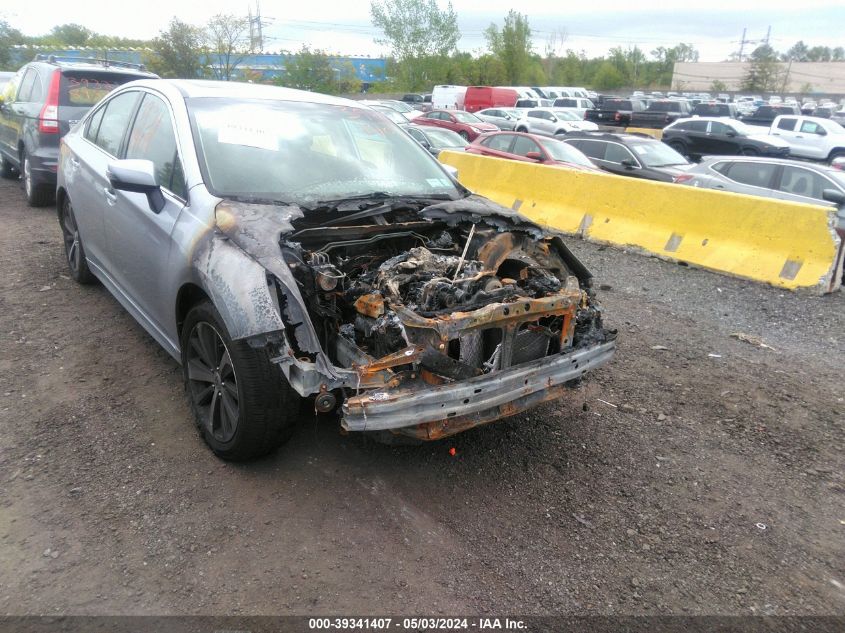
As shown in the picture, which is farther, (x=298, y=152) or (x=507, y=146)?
(x=507, y=146)

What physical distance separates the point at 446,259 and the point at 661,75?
89259 millimetres

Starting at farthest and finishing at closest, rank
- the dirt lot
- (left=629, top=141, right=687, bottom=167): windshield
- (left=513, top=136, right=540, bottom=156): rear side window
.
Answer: (left=629, top=141, right=687, bottom=167): windshield < (left=513, top=136, right=540, bottom=156): rear side window < the dirt lot

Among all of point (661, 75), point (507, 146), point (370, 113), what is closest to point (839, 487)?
point (370, 113)

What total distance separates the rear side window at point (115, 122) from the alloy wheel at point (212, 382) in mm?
1959

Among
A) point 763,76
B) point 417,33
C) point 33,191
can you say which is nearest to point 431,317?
point 33,191

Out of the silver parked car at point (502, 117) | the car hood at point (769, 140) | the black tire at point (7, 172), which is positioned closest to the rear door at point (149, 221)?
the black tire at point (7, 172)

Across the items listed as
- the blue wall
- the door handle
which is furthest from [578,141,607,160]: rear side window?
the blue wall

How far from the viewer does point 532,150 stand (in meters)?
12.2

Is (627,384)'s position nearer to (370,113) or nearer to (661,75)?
(370,113)

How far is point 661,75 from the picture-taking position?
81250 millimetres

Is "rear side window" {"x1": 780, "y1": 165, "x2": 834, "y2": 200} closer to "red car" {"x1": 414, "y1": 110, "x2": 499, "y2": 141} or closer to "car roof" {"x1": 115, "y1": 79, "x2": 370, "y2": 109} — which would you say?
"car roof" {"x1": 115, "y1": 79, "x2": 370, "y2": 109}

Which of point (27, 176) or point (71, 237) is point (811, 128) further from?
point (71, 237)

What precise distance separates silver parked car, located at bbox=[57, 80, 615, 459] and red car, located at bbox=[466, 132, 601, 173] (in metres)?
7.57

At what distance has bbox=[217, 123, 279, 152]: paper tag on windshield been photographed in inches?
149
